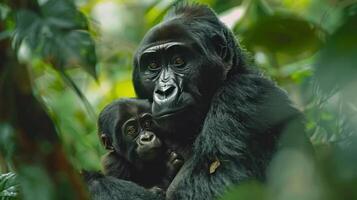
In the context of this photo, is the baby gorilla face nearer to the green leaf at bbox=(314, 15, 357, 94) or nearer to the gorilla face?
the gorilla face

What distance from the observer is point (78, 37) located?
6.64ft

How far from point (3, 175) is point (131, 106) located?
58.5 inches

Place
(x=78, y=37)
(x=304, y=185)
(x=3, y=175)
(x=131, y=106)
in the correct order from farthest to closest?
1. (x=131, y=106)
2. (x=3, y=175)
3. (x=78, y=37)
4. (x=304, y=185)

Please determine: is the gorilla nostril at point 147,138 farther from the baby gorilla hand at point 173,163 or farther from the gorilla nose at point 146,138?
the baby gorilla hand at point 173,163

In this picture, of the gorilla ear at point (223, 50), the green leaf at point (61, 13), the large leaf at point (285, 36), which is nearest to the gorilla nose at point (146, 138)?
the gorilla ear at point (223, 50)

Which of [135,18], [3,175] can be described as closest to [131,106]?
[3,175]

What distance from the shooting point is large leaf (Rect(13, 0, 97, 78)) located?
5.99 ft

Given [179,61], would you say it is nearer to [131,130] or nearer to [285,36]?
[131,130]

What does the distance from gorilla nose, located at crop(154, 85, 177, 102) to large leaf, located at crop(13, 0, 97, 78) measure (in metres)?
1.41

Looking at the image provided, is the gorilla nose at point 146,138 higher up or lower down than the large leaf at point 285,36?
lower down

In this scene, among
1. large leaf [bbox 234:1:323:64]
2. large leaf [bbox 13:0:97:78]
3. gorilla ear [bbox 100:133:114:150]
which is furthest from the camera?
gorilla ear [bbox 100:133:114:150]

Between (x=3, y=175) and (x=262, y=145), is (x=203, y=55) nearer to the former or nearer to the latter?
(x=262, y=145)

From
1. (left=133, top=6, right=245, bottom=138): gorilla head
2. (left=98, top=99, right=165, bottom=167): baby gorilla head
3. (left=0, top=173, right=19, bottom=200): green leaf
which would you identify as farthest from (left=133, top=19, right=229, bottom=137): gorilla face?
(left=0, top=173, right=19, bottom=200): green leaf

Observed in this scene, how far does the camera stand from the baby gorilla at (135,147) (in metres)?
3.69
